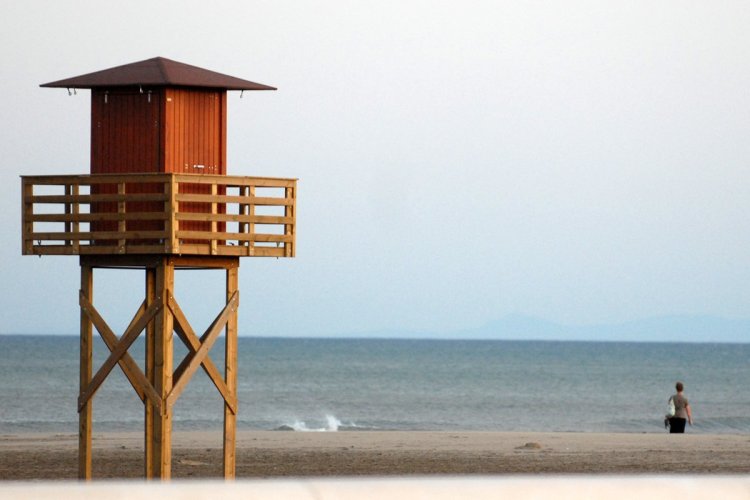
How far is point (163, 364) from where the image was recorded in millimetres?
15617

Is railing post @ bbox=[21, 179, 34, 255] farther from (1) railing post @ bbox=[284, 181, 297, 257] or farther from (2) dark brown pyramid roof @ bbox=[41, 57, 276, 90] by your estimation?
(1) railing post @ bbox=[284, 181, 297, 257]

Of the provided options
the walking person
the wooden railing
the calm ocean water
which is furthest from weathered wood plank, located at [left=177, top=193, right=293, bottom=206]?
the calm ocean water

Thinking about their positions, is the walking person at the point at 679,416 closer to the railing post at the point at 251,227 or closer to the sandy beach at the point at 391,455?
the sandy beach at the point at 391,455

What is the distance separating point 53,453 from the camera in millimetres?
24406

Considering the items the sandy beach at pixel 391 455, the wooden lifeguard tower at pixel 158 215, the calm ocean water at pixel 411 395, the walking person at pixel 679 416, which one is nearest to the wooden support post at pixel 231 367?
the wooden lifeguard tower at pixel 158 215

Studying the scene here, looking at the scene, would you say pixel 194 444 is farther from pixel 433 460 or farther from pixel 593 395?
pixel 593 395

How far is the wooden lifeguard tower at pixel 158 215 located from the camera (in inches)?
612

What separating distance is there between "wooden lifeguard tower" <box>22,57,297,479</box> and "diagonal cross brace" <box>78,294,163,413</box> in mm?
21

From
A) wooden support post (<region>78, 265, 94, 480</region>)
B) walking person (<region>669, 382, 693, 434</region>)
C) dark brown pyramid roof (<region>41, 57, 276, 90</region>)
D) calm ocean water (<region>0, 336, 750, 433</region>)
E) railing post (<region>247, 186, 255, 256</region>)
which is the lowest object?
calm ocean water (<region>0, 336, 750, 433</region>)

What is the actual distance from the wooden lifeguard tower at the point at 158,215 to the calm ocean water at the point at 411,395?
25554 millimetres

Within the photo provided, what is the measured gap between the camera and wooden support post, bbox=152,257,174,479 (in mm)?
15523

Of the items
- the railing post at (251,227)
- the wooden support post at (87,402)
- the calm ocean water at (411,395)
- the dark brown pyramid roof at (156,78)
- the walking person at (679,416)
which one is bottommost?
the calm ocean water at (411,395)

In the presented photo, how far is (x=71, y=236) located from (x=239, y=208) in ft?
6.92

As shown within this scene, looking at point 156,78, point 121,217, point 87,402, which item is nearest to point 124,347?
point 87,402
